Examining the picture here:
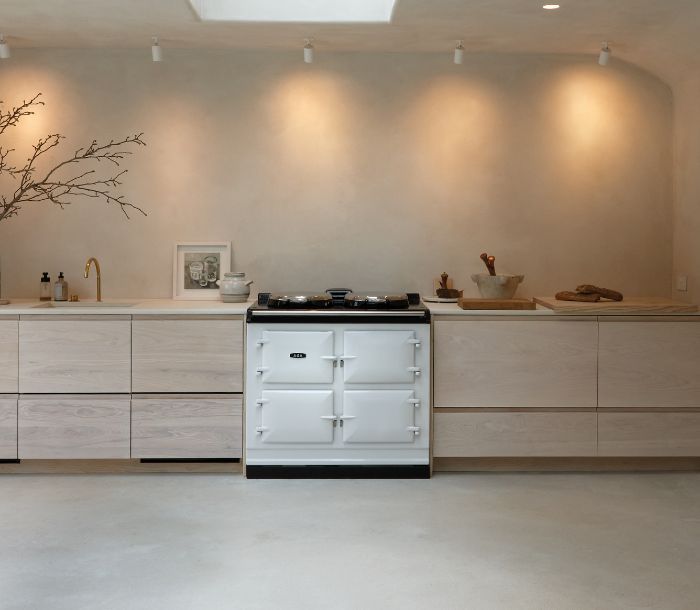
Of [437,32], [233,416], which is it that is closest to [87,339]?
[233,416]

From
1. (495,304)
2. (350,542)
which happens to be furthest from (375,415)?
(350,542)

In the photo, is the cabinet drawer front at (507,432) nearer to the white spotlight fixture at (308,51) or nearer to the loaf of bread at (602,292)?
the loaf of bread at (602,292)

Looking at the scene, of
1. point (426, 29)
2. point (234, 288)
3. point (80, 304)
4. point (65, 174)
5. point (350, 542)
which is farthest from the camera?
point (65, 174)

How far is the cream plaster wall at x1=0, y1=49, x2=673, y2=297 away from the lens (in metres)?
4.77

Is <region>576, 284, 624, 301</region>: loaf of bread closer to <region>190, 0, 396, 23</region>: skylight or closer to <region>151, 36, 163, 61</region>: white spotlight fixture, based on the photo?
<region>190, 0, 396, 23</region>: skylight

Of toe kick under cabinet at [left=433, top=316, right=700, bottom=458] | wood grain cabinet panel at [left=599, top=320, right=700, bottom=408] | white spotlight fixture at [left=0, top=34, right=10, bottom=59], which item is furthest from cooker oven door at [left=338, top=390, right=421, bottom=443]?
white spotlight fixture at [left=0, top=34, right=10, bottom=59]

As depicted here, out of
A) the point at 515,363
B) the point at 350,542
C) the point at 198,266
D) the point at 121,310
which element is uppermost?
the point at 198,266

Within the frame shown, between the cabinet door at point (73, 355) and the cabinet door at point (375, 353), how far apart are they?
106 centimetres

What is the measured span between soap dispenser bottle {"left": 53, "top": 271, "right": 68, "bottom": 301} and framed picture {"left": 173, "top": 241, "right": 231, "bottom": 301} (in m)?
0.57

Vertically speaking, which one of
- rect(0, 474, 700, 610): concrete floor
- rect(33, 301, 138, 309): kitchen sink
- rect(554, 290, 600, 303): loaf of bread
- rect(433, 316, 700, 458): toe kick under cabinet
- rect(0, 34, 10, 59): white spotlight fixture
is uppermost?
rect(0, 34, 10, 59): white spotlight fixture

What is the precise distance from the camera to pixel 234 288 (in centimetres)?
455

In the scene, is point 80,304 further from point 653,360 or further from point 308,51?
point 653,360

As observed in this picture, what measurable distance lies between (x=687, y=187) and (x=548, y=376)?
1.37m

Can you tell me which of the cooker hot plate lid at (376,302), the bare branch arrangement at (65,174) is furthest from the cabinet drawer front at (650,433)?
the bare branch arrangement at (65,174)
